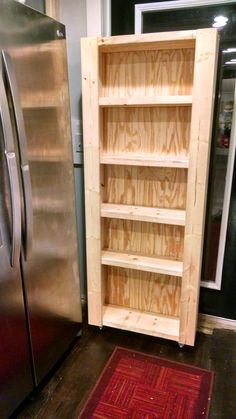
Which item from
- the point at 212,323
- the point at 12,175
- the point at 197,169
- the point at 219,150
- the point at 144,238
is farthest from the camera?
the point at 212,323

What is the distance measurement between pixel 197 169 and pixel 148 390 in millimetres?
1229

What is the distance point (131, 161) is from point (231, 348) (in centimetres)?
136

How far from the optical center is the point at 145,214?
1905mm

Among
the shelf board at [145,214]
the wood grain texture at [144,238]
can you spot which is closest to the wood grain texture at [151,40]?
the shelf board at [145,214]

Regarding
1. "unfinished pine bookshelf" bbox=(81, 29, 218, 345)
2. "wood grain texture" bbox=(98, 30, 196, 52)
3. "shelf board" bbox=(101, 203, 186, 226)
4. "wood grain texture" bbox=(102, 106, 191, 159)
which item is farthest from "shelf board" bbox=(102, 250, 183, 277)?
"wood grain texture" bbox=(98, 30, 196, 52)

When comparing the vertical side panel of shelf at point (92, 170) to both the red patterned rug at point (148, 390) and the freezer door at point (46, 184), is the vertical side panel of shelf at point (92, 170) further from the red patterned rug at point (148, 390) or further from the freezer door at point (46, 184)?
the red patterned rug at point (148, 390)

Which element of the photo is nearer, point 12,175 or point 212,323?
point 12,175

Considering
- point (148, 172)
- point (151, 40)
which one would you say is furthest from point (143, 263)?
point (151, 40)

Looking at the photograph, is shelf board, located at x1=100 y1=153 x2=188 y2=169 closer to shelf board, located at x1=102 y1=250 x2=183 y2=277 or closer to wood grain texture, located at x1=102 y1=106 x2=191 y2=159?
wood grain texture, located at x1=102 y1=106 x2=191 y2=159

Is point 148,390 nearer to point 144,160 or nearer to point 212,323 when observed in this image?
point 212,323

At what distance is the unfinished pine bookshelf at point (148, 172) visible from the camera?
66.7 inches

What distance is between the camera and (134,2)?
6.15 feet

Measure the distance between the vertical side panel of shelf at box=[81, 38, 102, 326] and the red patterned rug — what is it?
39 centimetres

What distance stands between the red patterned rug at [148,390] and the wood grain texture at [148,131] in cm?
126
